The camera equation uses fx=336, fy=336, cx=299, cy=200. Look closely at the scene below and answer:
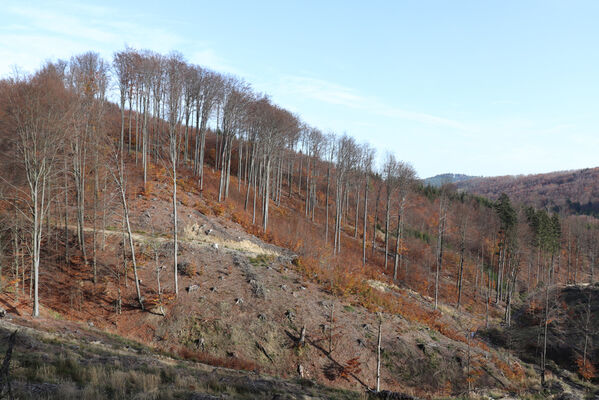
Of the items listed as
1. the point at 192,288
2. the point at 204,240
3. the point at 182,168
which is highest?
the point at 182,168

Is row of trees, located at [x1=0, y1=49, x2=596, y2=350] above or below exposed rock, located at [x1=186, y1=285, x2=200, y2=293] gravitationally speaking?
above

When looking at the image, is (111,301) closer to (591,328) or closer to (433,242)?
(591,328)

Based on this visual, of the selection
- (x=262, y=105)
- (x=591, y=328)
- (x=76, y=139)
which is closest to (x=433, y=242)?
(x=591, y=328)

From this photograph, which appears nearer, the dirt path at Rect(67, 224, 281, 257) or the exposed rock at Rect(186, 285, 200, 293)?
the exposed rock at Rect(186, 285, 200, 293)

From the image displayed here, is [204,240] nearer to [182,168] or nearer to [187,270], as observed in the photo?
[187,270]

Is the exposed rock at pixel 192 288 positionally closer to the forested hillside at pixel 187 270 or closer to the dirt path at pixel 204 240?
the forested hillside at pixel 187 270

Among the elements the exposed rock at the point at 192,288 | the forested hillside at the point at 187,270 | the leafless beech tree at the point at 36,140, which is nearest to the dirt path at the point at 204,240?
the forested hillside at the point at 187,270

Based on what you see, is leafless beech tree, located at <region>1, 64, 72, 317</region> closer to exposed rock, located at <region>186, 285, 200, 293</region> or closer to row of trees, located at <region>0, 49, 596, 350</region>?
row of trees, located at <region>0, 49, 596, 350</region>

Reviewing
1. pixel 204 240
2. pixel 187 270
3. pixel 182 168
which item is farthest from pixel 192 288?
pixel 182 168

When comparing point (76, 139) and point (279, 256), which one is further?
point (279, 256)

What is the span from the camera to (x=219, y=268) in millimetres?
23219

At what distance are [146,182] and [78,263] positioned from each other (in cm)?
1361

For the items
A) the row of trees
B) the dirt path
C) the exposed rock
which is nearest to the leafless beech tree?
the row of trees

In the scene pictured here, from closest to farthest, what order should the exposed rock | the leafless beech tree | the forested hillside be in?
the leafless beech tree < the forested hillside < the exposed rock
